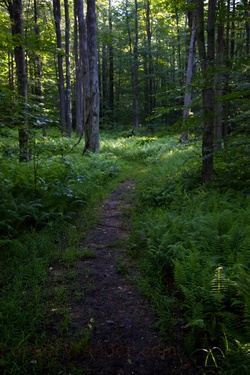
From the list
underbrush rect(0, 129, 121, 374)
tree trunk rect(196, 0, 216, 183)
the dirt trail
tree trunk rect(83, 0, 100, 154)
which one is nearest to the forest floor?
the dirt trail

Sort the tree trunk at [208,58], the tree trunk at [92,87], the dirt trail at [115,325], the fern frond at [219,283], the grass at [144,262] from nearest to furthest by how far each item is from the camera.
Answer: the dirt trail at [115,325], the grass at [144,262], the fern frond at [219,283], the tree trunk at [208,58], the tree trunk at [92,87]

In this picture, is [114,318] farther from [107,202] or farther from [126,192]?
[126,192]

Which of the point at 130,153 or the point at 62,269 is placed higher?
the point at 130,153

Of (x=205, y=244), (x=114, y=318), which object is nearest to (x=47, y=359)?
(x=114, y=318)

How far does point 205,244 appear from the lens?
4.14 m

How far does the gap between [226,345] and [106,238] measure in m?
3.38

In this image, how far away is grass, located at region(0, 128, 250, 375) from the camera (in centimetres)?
286

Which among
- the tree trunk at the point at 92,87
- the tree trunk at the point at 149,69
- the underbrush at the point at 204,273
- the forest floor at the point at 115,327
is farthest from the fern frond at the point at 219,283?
the tree trunk at the point at 149,69

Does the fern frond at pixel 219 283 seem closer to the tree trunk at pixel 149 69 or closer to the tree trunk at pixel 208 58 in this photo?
the tree trunk at pixel 208 58

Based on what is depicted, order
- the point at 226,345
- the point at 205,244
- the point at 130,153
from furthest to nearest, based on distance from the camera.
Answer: the point at 130,153
the point at 205,244
the point at 226,345

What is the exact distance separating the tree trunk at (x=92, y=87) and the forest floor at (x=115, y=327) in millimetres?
9097

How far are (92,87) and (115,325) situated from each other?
11674 mm

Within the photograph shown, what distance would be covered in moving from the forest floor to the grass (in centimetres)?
8

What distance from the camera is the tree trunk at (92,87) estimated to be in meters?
12.6
